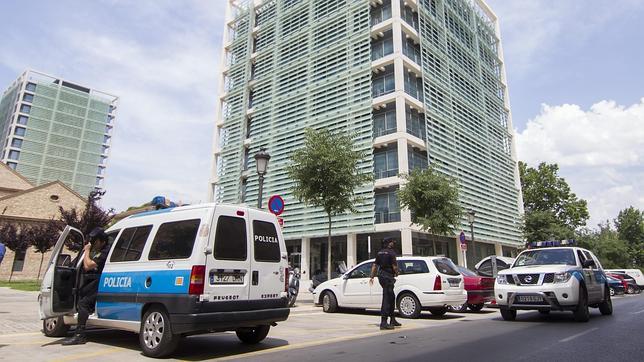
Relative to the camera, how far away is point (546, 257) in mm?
9805

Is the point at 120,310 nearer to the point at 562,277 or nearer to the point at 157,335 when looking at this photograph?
the point at 157,335

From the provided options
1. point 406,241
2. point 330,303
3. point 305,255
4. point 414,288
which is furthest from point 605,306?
point 305,255

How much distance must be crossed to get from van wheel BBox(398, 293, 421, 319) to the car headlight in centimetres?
330

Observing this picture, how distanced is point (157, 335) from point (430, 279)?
703 cm

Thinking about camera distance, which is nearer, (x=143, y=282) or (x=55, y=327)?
(x=143, y=282)

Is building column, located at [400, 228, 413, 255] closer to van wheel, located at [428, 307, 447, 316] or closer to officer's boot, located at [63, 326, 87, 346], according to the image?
van wheel, located at [428, 307, 447, 316]

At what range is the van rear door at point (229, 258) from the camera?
17.4 ft

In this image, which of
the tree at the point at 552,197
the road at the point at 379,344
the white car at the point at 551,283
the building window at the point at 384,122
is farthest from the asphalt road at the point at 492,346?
the tree at the point at 552,197

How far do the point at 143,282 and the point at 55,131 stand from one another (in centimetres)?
11637

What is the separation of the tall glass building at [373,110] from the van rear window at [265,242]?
18643 millimetres

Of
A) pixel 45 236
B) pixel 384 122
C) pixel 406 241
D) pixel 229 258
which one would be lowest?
pixel 229 258

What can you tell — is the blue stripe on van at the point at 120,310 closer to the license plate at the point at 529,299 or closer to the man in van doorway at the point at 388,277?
the man in van doorway at the point at 388,277

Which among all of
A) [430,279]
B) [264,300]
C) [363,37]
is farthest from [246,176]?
[264,300]

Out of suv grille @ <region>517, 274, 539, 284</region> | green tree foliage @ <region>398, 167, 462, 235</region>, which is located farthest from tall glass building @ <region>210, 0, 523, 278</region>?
suv grille @ <region>517, 274, 539, 284</region>
